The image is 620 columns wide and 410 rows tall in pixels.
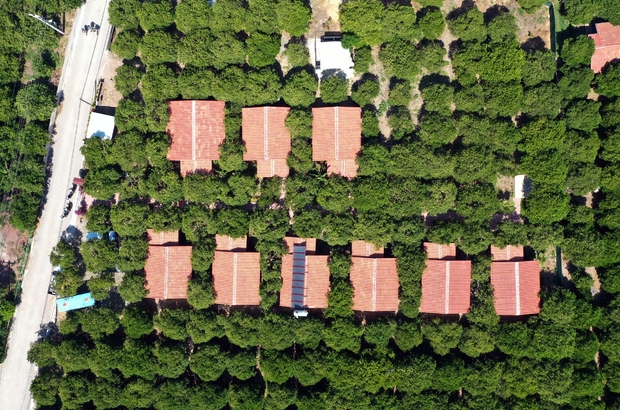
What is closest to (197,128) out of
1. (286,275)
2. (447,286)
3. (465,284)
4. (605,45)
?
(286,275)

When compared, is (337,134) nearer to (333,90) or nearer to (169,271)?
(333,90)

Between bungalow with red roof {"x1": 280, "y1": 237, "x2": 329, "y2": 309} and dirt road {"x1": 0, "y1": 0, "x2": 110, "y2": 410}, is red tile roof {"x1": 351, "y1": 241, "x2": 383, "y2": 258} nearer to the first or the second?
bungalow with red roof {"x1": 280, "y1": 237, "x2": 329, "y2": 309}

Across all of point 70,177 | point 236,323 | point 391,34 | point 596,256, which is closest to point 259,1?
point 391,34

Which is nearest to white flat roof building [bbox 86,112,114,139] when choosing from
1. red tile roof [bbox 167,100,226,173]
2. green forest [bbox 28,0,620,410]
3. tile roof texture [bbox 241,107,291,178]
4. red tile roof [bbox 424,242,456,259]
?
green forest [bbox 28,0,620,410]

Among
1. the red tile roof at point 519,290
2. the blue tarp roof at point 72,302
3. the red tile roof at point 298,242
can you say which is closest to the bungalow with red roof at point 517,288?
the red tile roof at point 519,290

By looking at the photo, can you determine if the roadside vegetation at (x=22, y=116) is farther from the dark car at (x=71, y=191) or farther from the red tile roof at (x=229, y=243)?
the red tile roof at (x=229, y=243)
